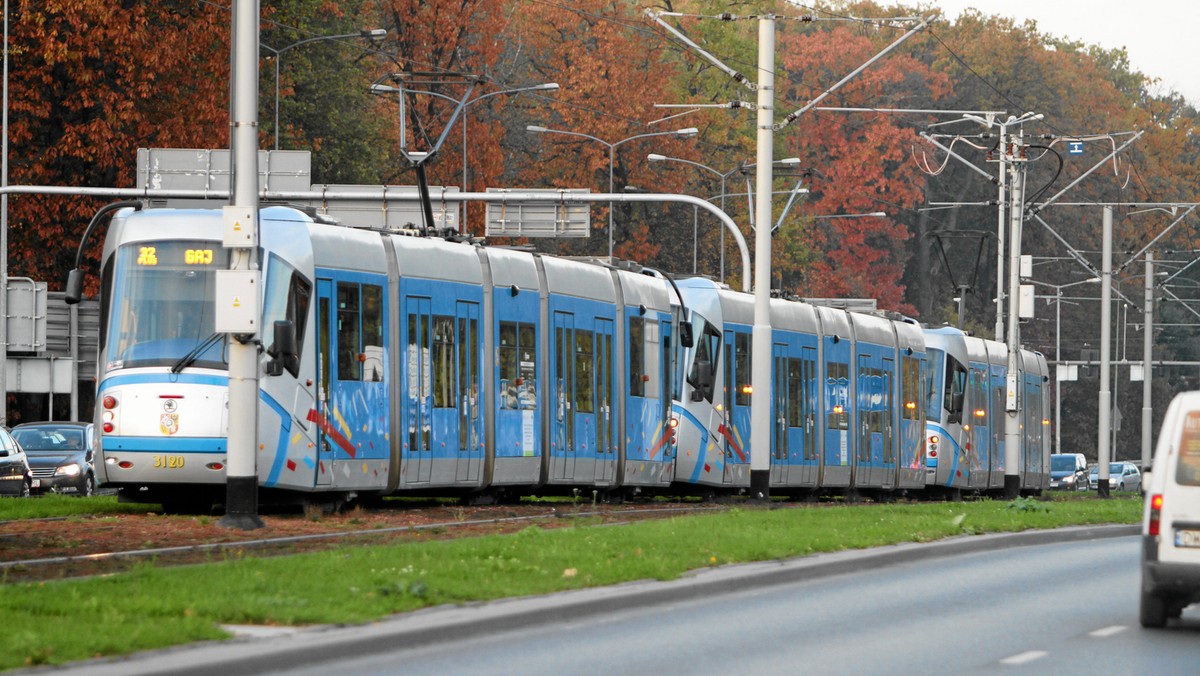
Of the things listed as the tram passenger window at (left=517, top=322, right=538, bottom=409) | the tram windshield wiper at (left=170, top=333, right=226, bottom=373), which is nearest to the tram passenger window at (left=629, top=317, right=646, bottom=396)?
the tram passenger window at (left=517, top=322, right=538, bottom=409)

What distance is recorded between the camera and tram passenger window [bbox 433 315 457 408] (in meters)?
25.4

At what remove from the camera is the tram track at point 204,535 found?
53.2ft

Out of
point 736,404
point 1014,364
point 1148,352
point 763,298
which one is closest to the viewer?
point 763,298

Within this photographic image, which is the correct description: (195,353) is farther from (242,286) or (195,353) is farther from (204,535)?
(204,535)

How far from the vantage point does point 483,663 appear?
462 inches

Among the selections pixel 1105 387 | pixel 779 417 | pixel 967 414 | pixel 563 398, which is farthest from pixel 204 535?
pixel 1105 387

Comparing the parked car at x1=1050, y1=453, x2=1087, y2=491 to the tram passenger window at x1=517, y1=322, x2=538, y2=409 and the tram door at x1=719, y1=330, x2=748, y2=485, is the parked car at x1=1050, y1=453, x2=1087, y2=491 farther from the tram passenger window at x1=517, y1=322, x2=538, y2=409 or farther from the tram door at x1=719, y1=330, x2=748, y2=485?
the tram passenger window at x1=517, y1=322, x2=538, y2=409

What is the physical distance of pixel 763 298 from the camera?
2900cm

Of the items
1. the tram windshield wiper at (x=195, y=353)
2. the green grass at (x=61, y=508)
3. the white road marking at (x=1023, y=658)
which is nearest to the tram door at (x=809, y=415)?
the green grass at (x=61, y=508)

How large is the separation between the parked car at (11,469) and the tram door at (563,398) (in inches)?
358

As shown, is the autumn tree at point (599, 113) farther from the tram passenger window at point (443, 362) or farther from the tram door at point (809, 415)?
the tram passenger window at point (443, 362)

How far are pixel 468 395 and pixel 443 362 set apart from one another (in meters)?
0.74

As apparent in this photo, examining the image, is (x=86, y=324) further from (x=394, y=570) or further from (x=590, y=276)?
(x=394, y=570)

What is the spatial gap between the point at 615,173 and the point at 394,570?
184 ft
